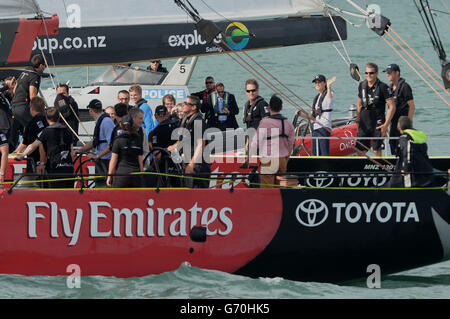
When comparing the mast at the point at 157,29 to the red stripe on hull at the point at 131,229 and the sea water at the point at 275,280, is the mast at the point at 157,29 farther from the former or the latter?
the red stripe on hull at the point at 131,229

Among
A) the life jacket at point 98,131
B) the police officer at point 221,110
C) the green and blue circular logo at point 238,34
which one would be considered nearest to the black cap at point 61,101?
the life jacket at point 98,131

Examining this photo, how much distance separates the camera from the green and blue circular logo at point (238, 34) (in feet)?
51.2

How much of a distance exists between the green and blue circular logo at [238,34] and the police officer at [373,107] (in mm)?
2307

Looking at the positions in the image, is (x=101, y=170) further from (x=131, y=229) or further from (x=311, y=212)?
(x=311, y=212)

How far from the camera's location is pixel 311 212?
11406 millimetres

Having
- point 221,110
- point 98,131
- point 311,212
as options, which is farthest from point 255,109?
point 311,212

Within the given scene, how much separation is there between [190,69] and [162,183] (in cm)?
745

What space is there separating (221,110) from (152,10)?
6.59 ft

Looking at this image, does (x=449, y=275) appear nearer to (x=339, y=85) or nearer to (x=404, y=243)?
(x=404, y=243)

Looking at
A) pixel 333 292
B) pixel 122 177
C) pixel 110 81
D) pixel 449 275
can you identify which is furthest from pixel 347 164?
pixel 110 81

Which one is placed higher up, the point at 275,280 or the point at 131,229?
the point at 131,229

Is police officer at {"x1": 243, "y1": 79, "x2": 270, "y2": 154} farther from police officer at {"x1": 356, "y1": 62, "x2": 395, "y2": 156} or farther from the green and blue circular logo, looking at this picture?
the green and blue circular logo

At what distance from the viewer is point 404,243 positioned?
461 inches
